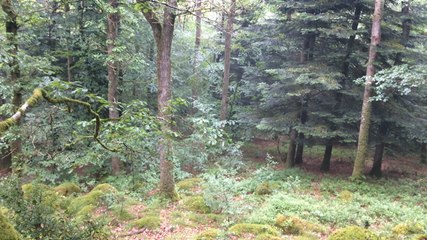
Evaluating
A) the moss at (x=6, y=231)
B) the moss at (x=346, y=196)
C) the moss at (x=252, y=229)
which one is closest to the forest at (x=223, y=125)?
the moss at (x=252, y=229)

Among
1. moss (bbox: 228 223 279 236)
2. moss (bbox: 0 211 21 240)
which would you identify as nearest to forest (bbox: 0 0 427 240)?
moss (bbox: 228 223 279 236)

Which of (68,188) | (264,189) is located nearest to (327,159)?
(264,189)

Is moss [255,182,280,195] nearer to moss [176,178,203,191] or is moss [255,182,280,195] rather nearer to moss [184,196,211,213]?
moss [176,178,203,191]

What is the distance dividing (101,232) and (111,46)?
7.56 metres

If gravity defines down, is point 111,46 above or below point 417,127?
above

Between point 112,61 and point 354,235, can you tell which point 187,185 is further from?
point 354,235

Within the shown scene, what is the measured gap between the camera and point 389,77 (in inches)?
414

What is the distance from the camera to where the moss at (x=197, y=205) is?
29.6ft

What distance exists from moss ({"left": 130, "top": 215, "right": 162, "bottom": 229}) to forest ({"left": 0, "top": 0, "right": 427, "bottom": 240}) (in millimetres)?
32

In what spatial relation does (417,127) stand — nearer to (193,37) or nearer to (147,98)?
(147,98)

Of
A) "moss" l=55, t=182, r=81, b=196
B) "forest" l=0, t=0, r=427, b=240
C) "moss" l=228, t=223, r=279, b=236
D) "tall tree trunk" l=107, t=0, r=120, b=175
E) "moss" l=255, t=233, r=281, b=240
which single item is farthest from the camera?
"tall tree trunk" l=107, t=0, r=120, b=175

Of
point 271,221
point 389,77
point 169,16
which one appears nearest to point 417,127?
point 389,77

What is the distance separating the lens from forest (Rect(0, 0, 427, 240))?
618 centimetres

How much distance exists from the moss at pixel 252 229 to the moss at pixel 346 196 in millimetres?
4570
